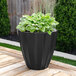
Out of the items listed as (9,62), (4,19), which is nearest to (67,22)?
(9,62)

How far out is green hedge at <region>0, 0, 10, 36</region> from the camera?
7.53 meters

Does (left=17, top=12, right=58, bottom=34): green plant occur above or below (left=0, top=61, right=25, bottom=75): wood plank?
above

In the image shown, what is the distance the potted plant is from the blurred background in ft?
7.65

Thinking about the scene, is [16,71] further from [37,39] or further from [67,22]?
[67,22]

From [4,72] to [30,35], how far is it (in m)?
0.79

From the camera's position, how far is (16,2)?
7.82 m

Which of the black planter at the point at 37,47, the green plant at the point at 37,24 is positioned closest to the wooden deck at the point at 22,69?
the black planter at the point at 37,47

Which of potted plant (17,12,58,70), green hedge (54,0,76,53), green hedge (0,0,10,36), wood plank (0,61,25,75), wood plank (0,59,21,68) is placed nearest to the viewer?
potted plant (17,12,58,70)

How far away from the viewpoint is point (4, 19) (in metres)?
7.57

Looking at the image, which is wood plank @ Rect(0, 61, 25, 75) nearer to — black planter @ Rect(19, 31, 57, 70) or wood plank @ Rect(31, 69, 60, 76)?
black planter @ Rect(19, 31, 57, 70)

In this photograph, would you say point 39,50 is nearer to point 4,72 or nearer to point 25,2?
point 4,72

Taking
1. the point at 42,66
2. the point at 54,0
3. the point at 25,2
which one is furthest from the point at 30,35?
the point at 25,2

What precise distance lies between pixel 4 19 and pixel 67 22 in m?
3.07

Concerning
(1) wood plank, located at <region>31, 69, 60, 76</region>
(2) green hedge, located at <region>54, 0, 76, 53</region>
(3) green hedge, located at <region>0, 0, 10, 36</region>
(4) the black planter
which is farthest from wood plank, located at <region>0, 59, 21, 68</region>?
(3) green hedge, located at <region>0, 0, 10, 36</region>
